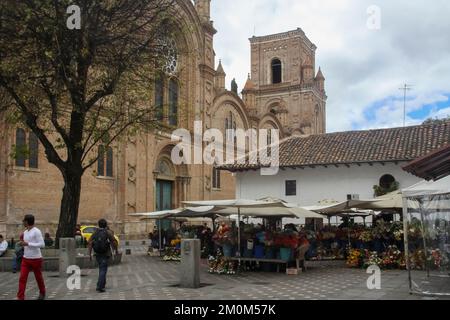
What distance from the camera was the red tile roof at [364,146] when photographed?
26.2m

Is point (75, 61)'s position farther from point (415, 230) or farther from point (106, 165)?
point (106, 165)

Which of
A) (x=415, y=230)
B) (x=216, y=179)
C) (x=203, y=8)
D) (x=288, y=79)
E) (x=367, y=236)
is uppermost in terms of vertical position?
(x=203, y=8)

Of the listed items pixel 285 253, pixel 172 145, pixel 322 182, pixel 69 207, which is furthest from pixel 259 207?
pixel 172 145

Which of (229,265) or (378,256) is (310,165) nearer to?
(378,256)

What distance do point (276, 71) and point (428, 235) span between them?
55481 mm

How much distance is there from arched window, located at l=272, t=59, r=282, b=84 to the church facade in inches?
24.3

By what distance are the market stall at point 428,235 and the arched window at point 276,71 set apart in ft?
177

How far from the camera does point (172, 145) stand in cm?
3866

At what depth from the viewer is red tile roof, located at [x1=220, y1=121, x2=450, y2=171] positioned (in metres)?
26.2

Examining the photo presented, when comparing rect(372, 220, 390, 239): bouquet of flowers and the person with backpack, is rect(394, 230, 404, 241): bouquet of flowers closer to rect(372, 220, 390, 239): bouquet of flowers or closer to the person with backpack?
rect(372, 220, 390, 239): bouquet of flowers

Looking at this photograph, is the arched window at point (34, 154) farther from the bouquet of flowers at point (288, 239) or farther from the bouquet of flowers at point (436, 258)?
the bouquet of flowers at point (436, 258)
